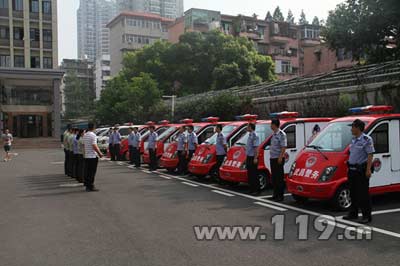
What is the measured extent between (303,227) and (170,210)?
8.85 feet

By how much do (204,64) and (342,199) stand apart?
3492 centimetres

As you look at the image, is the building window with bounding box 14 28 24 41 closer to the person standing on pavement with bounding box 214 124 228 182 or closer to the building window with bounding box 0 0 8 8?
the building window with bounding box 0 0 8 8

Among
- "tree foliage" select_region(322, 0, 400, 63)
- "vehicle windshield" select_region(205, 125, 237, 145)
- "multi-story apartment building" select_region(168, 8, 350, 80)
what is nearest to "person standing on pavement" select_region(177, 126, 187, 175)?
"vehicle windshield" select_region(205, 125, 237, 145)

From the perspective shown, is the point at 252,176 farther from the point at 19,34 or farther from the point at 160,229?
the point at 19,34

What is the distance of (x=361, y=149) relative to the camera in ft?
24.8

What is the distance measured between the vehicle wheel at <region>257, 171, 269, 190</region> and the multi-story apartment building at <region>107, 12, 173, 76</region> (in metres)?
65.1

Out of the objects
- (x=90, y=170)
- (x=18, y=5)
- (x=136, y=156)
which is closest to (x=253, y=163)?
(x=90, y=170)

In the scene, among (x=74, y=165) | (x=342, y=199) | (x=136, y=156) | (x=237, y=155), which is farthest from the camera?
(x=136, y=156)

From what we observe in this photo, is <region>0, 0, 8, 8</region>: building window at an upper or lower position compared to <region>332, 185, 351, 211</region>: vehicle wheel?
upper

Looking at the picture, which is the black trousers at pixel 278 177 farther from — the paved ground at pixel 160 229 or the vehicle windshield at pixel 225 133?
the vehicle windshield at pixel 225 133

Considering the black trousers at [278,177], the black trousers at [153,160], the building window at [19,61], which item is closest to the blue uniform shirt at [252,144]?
the black trousers at [278,177]

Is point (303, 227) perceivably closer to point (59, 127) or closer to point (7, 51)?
point (59, 127)

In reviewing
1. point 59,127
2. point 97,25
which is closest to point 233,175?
point 59,127

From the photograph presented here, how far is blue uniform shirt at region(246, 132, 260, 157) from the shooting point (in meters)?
10.7
